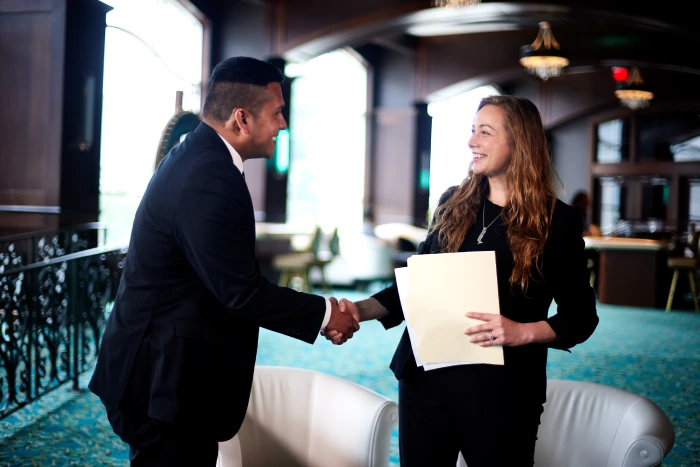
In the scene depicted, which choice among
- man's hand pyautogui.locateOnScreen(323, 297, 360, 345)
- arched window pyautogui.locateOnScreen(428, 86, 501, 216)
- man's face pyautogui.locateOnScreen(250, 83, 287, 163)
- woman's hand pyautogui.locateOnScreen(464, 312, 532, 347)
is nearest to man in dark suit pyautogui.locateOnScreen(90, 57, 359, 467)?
man's face pyautogui.locateOnScreen(250, 83, 287, 163)

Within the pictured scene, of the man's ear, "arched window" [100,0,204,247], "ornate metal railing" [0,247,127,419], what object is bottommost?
"ornate metal railing" [0,247,127,419]

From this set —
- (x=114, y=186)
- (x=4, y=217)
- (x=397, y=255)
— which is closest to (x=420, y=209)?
(x=397, y=255)

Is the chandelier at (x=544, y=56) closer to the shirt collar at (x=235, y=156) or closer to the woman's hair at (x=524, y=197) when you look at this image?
the woman's hair at (x=524, y=197)

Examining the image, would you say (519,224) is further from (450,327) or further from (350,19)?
(350,19)

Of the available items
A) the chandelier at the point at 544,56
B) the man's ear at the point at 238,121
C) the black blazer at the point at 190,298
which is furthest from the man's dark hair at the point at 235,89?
the chandelier at the point at 544,56

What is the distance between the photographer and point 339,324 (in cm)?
216

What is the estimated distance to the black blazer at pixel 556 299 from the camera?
189 centimetres

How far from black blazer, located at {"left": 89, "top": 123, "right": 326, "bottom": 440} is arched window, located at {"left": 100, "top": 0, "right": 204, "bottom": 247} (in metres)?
5.94

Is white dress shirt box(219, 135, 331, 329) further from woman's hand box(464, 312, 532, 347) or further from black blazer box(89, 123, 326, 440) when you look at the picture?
woman's hand box(464, 312, 532, 347)

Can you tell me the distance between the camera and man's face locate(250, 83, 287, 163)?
2.04 m

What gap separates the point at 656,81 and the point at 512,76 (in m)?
3.64

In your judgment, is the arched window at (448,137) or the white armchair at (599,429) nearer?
the white armchair at (599,429)

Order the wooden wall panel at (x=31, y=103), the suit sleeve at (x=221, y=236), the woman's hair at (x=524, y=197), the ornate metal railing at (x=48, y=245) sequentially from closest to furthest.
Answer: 1. the suit sleeve at (x=221, y=236)
2. the woman's hair at (x=524, y=197)
3. the ornate metal railing at (x=48, y=245)
4. the wooden wall panel at (x=31, y=103)

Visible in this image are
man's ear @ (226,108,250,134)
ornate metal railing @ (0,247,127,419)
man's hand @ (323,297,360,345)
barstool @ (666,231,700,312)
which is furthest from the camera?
barstool @ (666,231,700,312)
